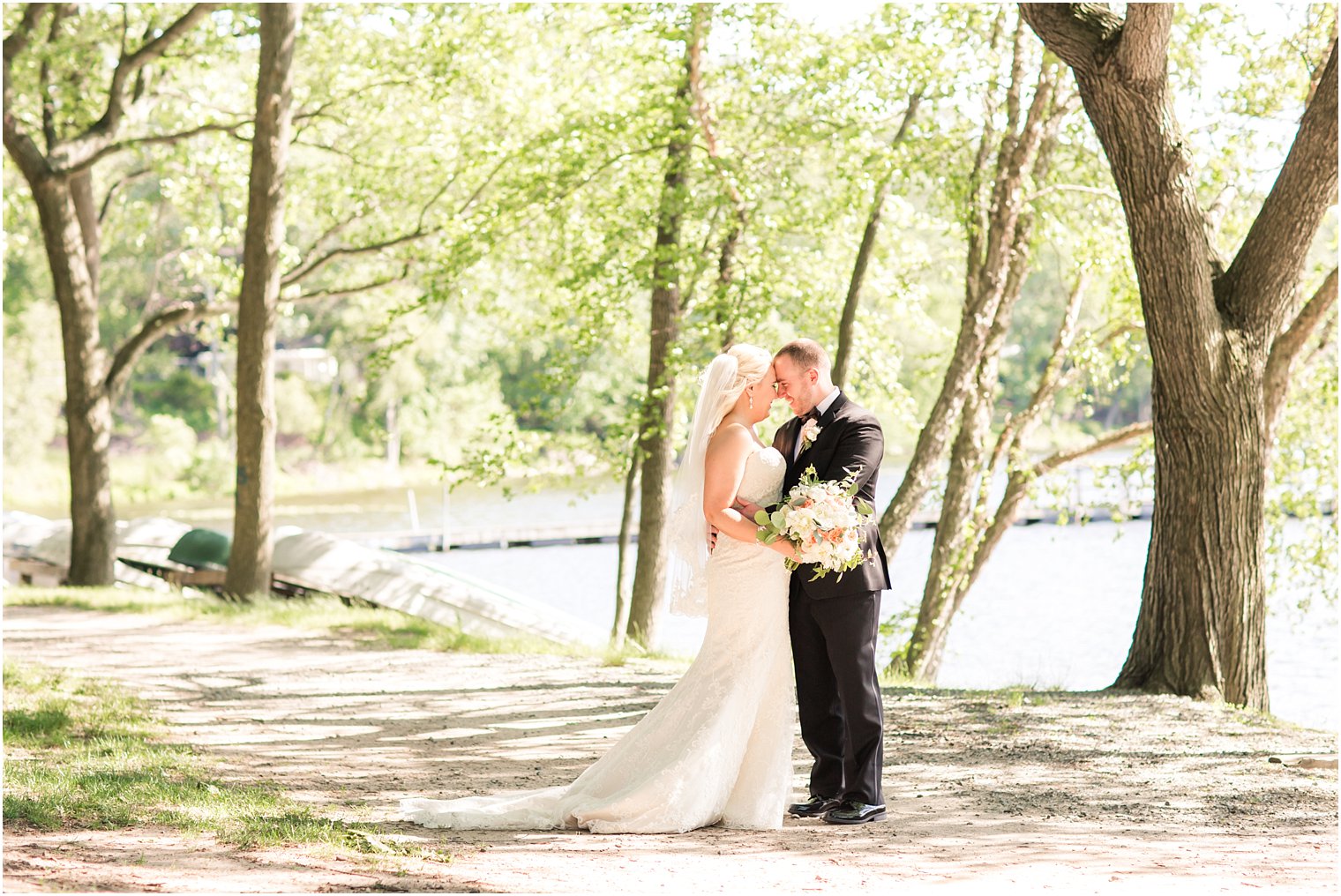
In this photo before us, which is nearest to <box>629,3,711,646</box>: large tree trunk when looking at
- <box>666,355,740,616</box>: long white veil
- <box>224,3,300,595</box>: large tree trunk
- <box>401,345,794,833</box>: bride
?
<box>224,3,300,595</box>: large tree trunk

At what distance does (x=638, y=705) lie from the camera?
356 inches

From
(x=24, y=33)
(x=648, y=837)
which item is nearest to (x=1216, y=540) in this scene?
(x=648, y=837)

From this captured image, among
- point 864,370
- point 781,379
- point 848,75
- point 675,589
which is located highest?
point 848,75

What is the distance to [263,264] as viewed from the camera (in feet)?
47.4

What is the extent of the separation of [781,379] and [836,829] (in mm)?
2100

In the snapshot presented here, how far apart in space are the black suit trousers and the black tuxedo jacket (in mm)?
55

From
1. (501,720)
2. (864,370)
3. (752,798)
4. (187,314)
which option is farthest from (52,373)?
(752,798)

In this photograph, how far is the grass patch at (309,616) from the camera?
12.0 meters

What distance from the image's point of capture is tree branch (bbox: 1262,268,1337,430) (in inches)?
446

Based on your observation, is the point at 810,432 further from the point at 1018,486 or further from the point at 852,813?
the point at 1018,486

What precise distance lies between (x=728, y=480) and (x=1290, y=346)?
770cm

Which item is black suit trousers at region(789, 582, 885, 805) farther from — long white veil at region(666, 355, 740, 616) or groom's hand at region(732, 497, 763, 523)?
long white veil at region(666, 355, 740, 616)

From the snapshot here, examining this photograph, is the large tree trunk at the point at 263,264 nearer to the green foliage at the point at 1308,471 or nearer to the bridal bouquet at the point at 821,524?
the bridal bouquet at the point at 821,524

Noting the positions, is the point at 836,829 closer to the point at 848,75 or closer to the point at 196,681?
the point at 196,681
